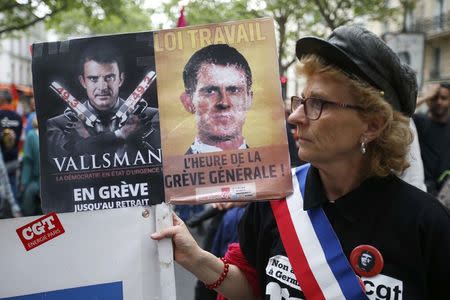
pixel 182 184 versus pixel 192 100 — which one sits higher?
pixel 192 100

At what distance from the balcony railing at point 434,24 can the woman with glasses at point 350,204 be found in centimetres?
3280

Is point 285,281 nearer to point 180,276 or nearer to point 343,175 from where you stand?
point 343,175

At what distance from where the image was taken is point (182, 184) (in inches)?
64.4

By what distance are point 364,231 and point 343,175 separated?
0.22 m

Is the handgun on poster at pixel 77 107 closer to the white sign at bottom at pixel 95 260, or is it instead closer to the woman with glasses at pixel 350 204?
the white sign at bottom at pixel 95 260

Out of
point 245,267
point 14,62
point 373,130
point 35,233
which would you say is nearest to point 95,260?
point 35,233

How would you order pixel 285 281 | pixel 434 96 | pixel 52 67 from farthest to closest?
1. pixel 434 96
2. pixel 285 281
3. pixel 52 67

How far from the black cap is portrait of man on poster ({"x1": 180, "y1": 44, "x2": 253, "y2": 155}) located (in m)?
0.26

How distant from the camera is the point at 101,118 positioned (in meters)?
1.62

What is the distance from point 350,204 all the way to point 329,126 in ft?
0.87

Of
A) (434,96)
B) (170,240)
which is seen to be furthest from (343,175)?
(434,96)

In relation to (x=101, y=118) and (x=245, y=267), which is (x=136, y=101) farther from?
(x=245, y=267)

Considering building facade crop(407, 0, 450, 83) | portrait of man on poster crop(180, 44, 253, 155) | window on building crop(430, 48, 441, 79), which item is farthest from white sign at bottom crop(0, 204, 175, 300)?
window on building crop(430, 48, 441, 79)

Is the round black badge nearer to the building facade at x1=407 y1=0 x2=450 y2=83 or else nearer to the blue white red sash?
the blue white red sash
